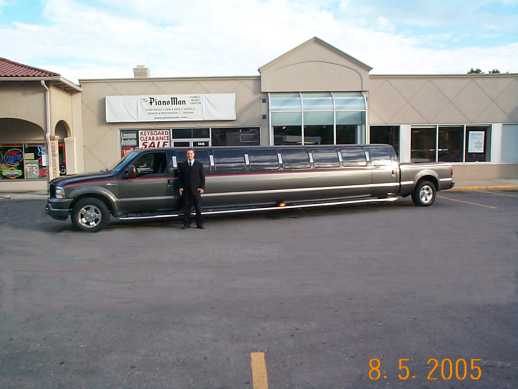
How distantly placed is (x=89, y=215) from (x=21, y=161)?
445 inches

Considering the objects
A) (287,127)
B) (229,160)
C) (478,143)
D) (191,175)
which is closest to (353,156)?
(229,160)

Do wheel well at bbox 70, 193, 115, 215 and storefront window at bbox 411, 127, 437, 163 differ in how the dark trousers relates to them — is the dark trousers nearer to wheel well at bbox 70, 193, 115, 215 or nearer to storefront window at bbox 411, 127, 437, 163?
wheel well at bbox 70, 193, 115, 215

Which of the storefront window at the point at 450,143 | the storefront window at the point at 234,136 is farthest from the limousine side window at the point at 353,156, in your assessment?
the storefront window at the point at 450,143

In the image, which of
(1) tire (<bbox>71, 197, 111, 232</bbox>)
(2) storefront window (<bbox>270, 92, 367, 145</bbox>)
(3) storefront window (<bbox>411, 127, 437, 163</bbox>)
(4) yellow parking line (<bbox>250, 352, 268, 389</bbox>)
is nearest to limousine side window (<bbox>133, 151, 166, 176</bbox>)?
(1) tire (<bbox>71, 197, 111, 232</bbox>)

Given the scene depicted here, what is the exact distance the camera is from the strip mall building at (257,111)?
1905 cm

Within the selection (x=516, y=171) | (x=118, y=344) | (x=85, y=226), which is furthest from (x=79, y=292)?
(x=516, y=171)

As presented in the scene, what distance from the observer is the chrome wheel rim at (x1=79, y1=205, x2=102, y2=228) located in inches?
403

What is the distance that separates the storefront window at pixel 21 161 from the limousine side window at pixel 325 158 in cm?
1257

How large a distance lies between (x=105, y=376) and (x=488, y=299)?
163 inches

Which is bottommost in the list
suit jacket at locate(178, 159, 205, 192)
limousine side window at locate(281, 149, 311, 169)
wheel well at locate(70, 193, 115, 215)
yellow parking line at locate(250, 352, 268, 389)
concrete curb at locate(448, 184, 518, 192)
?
yellow parking line at locate(250, 352, 268, 389)

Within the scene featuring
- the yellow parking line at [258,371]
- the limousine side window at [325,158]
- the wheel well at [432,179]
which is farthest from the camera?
the wheel well at [432,179]

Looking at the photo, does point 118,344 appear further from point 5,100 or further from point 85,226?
point 5,100

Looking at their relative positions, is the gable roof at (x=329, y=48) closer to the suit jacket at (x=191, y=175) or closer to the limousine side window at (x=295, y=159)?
the limousine side window at (x=295, y=159)

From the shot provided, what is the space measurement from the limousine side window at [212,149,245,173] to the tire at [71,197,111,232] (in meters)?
2.85
